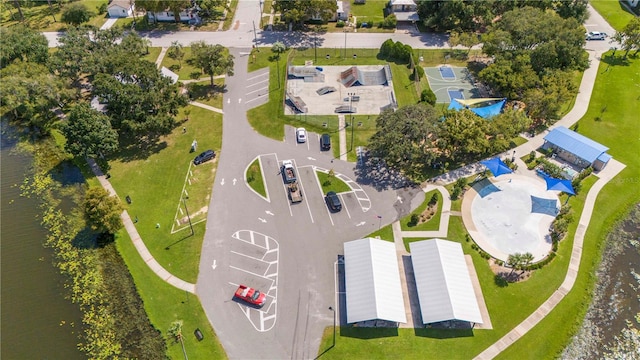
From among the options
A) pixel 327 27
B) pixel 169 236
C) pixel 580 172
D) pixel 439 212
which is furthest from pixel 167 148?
pixel 580 172

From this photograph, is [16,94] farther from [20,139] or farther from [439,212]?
[439,212]

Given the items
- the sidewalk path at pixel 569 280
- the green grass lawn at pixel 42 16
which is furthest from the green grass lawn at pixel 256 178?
the green grass lawn at pixel 42 16

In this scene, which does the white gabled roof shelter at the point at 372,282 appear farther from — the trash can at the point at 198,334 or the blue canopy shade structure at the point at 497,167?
the blue canopy shade structure at the point at 497,167

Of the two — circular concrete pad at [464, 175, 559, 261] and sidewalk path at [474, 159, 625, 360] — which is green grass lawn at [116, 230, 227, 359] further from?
circular concrete pad at [464, 175, 559, 261]

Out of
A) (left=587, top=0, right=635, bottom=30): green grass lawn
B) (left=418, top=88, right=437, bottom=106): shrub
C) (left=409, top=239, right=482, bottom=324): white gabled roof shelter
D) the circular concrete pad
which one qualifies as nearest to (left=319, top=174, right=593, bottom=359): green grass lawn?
(left=409, top=239, right=482, bottom=324): white gabled roof shelter

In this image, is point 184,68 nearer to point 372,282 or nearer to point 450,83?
point 450,83

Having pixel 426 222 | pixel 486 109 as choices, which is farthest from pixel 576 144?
pixel 426 222
